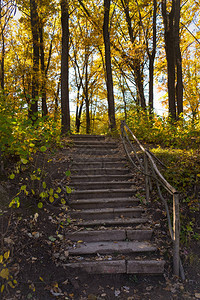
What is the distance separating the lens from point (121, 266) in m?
3.41

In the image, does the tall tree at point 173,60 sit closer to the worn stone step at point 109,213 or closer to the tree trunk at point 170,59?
the tree trunk at point 170,59

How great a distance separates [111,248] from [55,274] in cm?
94

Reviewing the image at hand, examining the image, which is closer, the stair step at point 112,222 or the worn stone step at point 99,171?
the stair step at point 112,222

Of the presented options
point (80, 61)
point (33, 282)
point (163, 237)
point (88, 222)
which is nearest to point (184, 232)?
point (163, 237)

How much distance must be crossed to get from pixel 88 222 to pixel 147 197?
1328 millimetres

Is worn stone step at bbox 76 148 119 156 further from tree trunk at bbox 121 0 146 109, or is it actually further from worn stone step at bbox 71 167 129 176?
tree trunk at bbox 121 0 146 109

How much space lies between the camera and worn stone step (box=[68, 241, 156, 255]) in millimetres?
3657

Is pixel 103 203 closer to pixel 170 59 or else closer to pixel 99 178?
pixel 99 178

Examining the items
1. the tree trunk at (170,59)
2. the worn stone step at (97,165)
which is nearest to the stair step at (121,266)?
the worn stone step at (97,165)

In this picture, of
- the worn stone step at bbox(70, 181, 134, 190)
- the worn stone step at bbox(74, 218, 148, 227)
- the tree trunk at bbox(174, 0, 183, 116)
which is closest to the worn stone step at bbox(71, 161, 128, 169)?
the worn stone step at bbox(70, 181, 134, 190)

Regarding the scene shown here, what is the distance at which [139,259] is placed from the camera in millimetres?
3535

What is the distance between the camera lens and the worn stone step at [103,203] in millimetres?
4777

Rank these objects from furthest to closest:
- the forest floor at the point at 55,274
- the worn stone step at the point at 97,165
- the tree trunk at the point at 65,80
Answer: the tree trunk at the point at 65,80
the worn stone step at the point at 97,165
the forest floor at the point at 55,274

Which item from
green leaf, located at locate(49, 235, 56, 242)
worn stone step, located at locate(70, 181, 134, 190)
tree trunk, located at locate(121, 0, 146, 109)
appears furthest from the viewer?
tree trunk, located at locate(121, 0, 146, 109)
